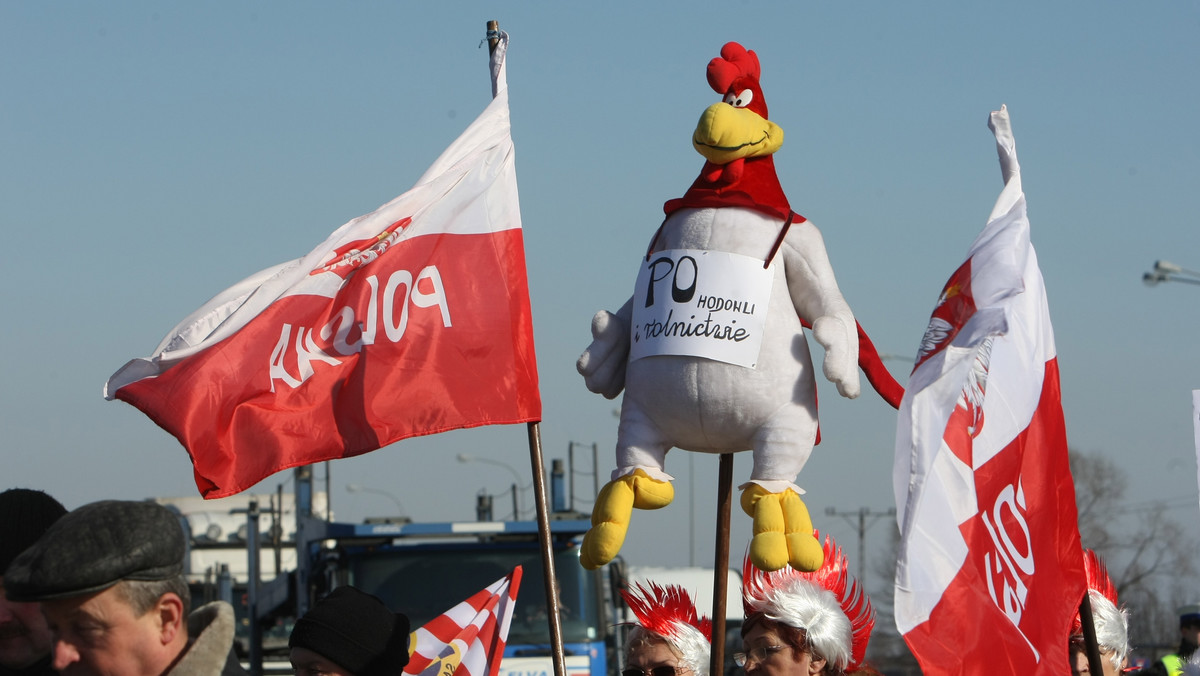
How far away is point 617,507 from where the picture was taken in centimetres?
411

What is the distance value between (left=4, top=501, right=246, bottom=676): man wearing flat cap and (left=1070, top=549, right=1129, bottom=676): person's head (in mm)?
3502

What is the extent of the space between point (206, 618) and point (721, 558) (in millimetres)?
1700

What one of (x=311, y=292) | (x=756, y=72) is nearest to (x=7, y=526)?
(x=311, y=292)

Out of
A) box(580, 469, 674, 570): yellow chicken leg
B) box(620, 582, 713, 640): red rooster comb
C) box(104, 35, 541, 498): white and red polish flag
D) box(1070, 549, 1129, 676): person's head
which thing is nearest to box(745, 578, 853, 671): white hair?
box(580, 469, 674, 570): yellow chicken leg

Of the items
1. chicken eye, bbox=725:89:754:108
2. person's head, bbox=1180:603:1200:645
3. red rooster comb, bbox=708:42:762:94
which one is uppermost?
red rooster comb, bbox=708:42:762:94

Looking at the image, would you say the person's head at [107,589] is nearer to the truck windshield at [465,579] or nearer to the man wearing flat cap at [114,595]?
the man wearing flat cap at [114,595]

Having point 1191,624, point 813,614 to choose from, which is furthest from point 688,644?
point 1191,624

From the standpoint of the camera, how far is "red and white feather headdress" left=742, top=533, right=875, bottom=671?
452 centimetres

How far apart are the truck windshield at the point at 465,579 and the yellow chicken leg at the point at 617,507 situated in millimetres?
6993

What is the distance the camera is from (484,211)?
5.25 metres

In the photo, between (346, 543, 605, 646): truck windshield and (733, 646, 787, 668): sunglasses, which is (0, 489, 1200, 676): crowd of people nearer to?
(733, 646, 787, 668): sunglasses

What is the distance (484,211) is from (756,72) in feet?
4.26

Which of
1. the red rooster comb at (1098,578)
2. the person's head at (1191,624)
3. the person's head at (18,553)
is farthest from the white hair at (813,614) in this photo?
the person's head at (1191,624)

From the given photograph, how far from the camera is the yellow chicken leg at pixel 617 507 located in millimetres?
4086
